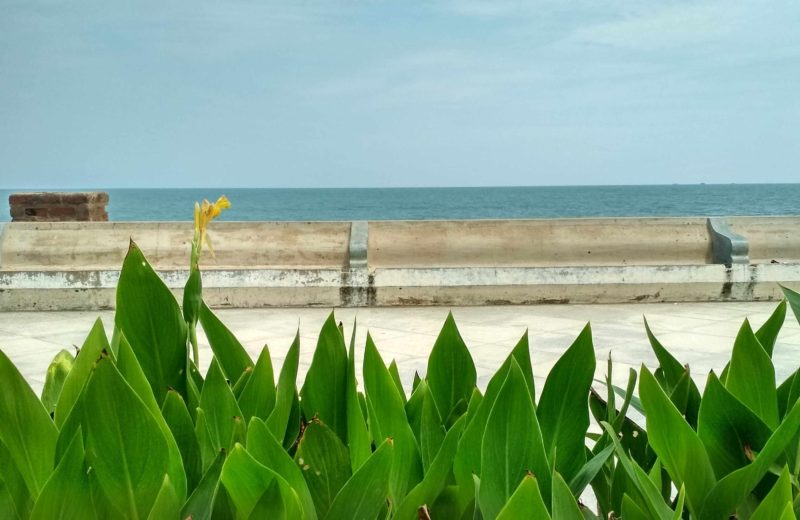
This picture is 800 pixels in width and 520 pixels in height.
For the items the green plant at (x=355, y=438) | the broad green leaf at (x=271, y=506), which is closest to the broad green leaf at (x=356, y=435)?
the green plant at (x=355, y=438)

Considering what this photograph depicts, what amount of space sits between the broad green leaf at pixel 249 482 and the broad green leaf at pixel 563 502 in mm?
250

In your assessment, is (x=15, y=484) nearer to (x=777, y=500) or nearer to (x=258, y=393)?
(x=258, y=393)

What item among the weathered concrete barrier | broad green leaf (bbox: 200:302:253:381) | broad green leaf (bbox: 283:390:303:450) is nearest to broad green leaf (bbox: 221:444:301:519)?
broad green leaf (bbox: 283:390:303:450)

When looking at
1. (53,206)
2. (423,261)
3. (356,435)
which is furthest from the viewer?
(53,206)

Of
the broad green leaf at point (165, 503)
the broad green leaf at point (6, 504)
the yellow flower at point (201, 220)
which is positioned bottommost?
the broad green leaf at point (6, 504)

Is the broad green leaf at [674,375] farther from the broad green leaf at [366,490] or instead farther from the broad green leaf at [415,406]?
the broad green leaf at [366,490]

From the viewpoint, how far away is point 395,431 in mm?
1025

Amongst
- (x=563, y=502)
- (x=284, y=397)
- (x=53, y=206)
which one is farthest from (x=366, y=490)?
(x=53, y=206)

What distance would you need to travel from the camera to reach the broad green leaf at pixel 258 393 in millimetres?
1162

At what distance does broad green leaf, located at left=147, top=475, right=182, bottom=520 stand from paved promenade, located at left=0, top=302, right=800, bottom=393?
13.7 feet

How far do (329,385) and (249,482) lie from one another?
34 centimetres

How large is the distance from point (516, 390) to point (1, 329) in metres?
6.88

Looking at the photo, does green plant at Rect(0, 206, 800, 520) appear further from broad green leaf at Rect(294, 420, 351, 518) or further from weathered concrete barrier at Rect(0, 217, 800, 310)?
weathered concrete barrier at Rect(0, 217, 800, 310)

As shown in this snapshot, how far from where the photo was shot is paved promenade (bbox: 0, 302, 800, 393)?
549cm
